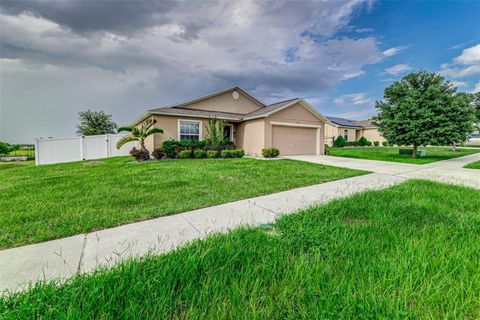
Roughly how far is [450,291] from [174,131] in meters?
13.5

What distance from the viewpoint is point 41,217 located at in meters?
3.48

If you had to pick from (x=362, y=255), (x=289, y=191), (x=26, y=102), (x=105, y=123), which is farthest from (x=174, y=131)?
(x=105, y=123)

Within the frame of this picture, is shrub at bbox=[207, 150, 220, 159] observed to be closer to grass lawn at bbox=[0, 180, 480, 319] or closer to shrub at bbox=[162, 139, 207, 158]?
shrub at bbox=[162, 139, 207, 158]

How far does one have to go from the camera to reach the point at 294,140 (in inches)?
610

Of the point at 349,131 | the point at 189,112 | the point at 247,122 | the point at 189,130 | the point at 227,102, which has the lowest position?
the point at 189,130

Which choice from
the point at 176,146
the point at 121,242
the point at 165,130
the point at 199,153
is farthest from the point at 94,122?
the point at 121,242

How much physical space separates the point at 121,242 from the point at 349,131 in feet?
118

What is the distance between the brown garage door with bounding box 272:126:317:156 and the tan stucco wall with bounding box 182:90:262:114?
13.9 ft

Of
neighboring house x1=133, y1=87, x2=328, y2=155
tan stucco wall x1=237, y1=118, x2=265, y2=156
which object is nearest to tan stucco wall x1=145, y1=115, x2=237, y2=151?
neighboring house x1=133, y1=87, x2=328, y2=155

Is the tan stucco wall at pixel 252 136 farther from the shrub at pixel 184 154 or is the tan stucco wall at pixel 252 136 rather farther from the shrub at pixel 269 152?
the shrub at pixel 184 154

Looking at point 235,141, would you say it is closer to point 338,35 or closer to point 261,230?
point 338,35

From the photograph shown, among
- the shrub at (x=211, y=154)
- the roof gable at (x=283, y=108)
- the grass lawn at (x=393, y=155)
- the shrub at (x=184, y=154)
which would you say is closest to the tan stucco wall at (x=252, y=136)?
the roof gable at (x=283, y=108)

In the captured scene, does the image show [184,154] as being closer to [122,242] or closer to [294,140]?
[294,140]

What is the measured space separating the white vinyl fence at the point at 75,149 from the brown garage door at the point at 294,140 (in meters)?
11.4
